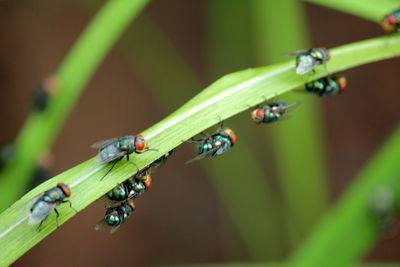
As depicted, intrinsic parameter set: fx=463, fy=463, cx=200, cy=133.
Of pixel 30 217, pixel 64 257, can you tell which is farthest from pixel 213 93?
pixel 64 257

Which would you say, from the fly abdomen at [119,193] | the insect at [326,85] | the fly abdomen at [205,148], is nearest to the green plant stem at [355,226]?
the insect at [326,85]

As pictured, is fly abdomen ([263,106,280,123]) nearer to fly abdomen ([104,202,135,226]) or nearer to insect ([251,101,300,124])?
insect ([251,101,300,124])

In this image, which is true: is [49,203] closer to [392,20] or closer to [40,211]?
[40,211]

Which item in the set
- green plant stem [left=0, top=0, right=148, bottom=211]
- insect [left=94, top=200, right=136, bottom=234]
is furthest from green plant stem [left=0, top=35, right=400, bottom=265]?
green plant stem [left=0, top=0, right=148, bottom=211]

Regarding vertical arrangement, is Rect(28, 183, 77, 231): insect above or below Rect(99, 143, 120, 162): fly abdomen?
below

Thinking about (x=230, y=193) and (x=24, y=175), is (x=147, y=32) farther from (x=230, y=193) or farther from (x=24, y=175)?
(x=24, y=175)

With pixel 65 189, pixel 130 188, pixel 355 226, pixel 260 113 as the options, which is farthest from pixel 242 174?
pixel 65 189

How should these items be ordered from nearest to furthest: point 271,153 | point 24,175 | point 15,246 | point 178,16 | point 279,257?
point 15,246, point 24,175, point 279,257, point 271,153, point 178,16
